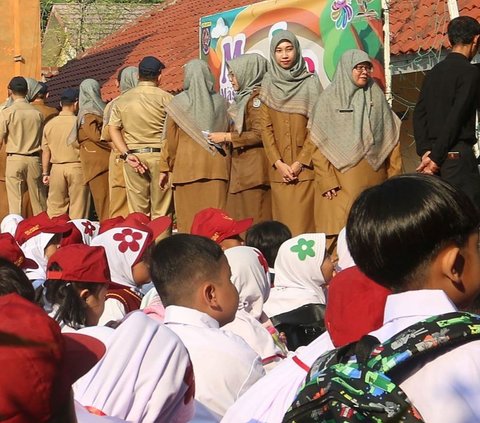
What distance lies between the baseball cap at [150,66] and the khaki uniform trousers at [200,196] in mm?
1358

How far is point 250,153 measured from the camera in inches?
385

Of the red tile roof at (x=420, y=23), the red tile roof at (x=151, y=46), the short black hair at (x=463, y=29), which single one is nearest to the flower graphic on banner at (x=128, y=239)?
the short black hair at (x=463, y=29)

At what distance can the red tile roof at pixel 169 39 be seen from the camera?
12.9 metres

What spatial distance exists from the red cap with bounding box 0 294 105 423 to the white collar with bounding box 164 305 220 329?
6.51ft

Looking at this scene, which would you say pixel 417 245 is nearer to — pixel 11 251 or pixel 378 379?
pixel 378 379

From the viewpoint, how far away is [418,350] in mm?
2215

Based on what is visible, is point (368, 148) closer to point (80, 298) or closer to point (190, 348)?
point (80, 298)

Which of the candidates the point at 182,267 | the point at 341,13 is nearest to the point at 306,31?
the point at 341,13

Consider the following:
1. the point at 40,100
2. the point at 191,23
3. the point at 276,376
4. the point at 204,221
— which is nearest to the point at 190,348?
the point at 276,376

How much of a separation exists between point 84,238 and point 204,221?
216 cm

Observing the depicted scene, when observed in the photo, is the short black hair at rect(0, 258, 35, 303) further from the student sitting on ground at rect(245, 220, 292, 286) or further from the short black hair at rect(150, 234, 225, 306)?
the student sitting on ground at rect(245, 220, 292, 286)

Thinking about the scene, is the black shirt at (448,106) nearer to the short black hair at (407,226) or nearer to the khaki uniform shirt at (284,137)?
the khaki uniform shirt at (284,137)

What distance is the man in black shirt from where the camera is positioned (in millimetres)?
7801

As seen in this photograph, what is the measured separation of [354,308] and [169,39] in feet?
62.8
